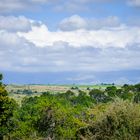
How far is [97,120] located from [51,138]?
1131 inches

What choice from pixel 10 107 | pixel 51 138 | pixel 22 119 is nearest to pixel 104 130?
pixel 10 107

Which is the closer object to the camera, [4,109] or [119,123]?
[119,123]

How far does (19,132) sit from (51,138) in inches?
207

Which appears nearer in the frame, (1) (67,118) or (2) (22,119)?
(1) (67,118)

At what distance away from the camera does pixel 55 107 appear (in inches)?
3324

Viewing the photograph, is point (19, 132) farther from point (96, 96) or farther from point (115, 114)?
point (96, 96)

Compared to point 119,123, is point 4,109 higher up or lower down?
higher up

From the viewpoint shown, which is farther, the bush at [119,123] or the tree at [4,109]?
the tree at [4,109]

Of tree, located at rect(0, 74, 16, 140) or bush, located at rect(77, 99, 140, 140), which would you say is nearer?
bush, located at rect(77, 99, 140, 140)

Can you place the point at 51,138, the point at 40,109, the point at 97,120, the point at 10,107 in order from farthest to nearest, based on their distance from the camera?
the point at 40,109, the point at 51,138, the point at 10,107, the point at 97,120

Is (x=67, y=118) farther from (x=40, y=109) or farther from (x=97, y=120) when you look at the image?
(x=97, y=120)

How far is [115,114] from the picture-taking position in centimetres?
4972

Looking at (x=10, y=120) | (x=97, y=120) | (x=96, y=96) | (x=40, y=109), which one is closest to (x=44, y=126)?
(x=40, y=109)

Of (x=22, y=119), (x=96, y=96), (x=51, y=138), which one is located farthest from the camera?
(x=96, y=96)
